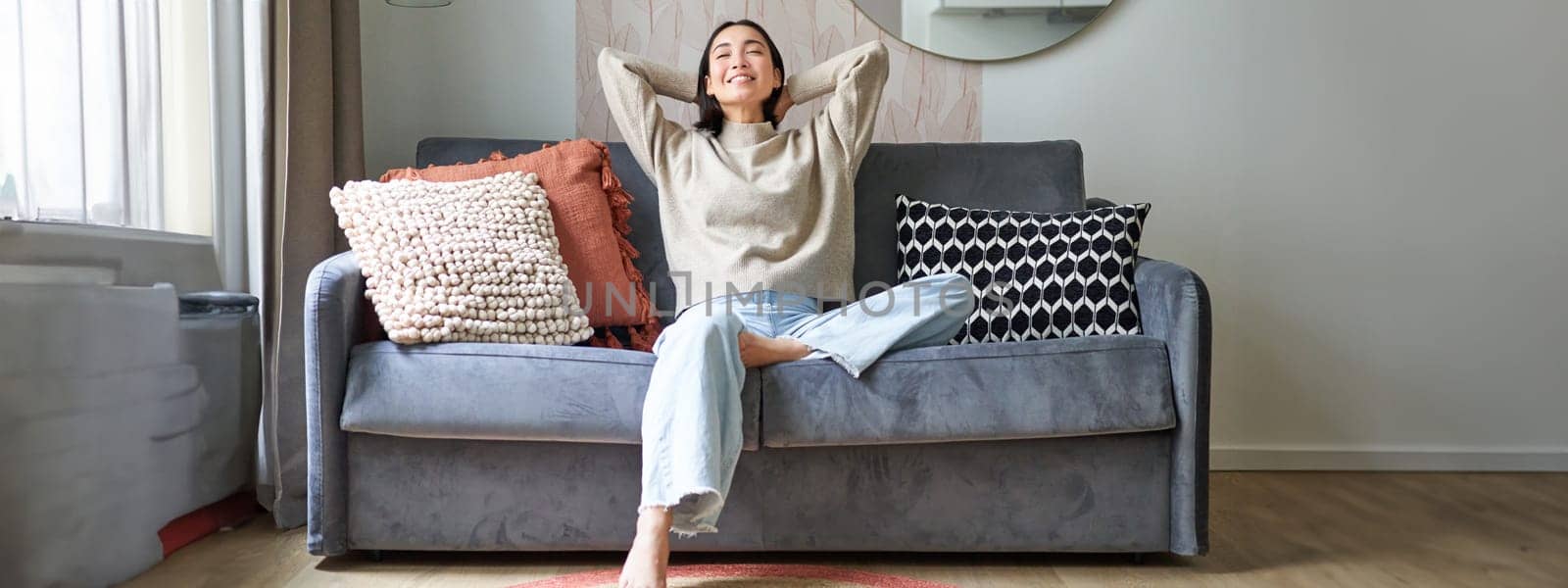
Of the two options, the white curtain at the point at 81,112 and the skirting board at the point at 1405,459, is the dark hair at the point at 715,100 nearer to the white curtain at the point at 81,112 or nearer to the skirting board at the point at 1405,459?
the white curtain at the point at 81,112

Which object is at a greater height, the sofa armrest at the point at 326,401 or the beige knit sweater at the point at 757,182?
the beige knit sweater at the point at 757,182

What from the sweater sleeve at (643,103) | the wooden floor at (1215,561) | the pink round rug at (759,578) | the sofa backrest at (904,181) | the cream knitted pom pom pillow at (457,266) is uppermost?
the sweater sleeve at (643,103)

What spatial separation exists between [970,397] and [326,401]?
1.04 meters

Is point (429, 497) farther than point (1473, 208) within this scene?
No

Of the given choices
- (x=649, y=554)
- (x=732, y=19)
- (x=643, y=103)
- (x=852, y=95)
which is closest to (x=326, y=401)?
(x=649, y=554)

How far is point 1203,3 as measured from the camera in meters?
2.84

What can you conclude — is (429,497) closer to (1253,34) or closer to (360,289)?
(360,289)

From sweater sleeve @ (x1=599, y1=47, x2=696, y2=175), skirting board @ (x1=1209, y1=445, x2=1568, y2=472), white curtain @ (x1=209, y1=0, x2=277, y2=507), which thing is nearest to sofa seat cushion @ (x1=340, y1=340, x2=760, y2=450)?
white curtain @ (x1=209, y1=0, x2=277, y2=507)

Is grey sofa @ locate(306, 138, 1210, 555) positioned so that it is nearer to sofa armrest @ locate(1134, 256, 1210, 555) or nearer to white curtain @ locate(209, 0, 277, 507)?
sofa armrest @ locate(1134, 256, 1210, 555)

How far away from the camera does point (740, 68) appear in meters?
2.37

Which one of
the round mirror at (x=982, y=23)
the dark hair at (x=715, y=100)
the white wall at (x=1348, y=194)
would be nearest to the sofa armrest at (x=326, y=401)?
the dark hair at (x=715, y=100)

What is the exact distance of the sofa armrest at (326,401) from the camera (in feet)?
5.93

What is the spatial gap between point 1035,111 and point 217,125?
6.14ft

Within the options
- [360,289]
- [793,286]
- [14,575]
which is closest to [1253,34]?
[793,286]
